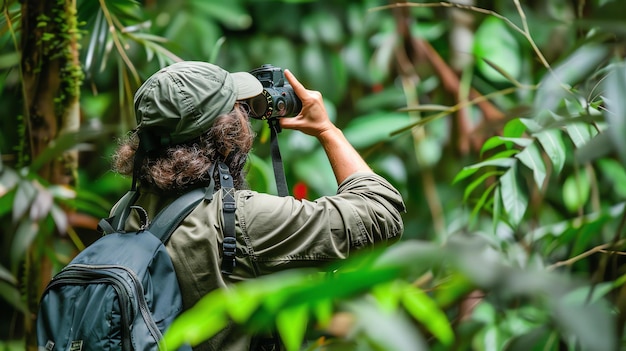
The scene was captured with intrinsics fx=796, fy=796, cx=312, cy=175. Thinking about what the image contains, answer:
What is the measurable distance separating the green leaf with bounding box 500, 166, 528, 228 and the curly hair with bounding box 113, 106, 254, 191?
403 mm

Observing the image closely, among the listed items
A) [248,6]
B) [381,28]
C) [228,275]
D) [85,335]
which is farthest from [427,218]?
[85,335]

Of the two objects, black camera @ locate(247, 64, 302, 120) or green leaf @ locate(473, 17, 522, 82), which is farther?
green leaf @ locate(473, 17, 522, 82)

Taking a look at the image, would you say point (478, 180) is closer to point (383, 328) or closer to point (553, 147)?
point (553, 147)

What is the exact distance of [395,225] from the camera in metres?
1.16

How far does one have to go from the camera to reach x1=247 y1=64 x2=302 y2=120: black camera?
3.97ft

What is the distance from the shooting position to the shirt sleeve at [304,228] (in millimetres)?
1080

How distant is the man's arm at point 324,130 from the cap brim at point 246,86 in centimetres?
6

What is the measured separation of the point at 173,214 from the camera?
3.58ft

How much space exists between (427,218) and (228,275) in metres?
1.50

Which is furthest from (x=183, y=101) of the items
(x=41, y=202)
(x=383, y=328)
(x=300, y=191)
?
(x=300, y=191)

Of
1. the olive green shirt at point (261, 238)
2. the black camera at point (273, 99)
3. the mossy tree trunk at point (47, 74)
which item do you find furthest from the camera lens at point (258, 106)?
the mossy tree trunk at point (47, 74)

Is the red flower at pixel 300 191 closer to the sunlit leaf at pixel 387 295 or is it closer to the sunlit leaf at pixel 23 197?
the sunlit leaf at pixel 23 197

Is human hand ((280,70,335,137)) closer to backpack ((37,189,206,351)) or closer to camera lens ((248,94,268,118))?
camera lens ((248,94,268,118))

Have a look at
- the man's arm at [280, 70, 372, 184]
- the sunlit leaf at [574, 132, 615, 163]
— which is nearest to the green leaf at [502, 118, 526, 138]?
the man's arm at [280, 70, 372, 184]
